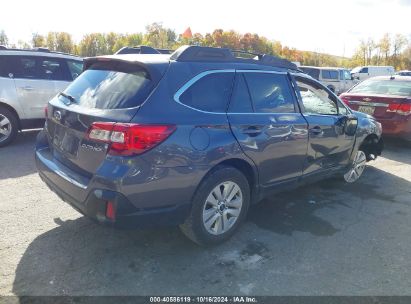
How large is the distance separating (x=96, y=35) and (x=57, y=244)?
65.0 meters

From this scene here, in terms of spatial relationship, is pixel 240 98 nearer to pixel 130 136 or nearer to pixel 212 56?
pixel 212 56

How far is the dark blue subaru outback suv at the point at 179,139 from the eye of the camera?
2.83m

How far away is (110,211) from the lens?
2.82 m

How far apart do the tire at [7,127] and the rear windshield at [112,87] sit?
13.0 ft

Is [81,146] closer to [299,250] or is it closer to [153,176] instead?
[153,176]

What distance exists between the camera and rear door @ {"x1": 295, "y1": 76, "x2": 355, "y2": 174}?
4312 mm

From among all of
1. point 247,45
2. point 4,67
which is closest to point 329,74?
point 4,67

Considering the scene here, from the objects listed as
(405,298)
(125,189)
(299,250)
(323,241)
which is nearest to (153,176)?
(125,189)

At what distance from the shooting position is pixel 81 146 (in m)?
3.06

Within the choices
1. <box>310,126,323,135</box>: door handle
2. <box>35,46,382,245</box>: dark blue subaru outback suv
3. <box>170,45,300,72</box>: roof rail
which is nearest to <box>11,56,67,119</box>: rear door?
<box>35,46,382,245</box>: dark blue subaru outback suv

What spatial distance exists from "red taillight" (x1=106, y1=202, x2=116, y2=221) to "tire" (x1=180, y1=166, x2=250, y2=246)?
689 mm

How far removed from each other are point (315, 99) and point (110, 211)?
290 centimetres

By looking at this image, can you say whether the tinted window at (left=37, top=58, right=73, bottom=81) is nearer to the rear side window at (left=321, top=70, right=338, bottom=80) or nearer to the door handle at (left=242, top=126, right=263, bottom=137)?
the door handle at (left=242, top=126, right=263, bottom=137)

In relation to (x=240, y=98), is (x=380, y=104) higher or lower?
lower
